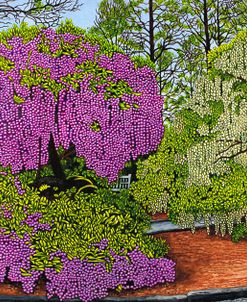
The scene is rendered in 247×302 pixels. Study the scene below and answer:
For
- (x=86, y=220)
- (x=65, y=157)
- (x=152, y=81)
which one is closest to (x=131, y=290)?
(x=86, y=220)

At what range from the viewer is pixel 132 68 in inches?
455

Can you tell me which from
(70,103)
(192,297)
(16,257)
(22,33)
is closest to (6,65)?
(22,33)

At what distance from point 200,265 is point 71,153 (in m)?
3.89

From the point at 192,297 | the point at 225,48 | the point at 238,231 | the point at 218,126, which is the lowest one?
the point at 192,297

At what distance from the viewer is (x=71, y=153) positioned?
474 inches

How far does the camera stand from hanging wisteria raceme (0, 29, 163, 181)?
10953 mm

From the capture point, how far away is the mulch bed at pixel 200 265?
1223 centimetres

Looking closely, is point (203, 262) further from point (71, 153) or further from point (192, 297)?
point (71, 153)

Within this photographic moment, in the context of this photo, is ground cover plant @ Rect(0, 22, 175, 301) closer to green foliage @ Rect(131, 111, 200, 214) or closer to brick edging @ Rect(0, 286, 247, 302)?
brick edging @ Rect(0, 286, 247, 302)

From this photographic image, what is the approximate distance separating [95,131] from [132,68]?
4.72 feet

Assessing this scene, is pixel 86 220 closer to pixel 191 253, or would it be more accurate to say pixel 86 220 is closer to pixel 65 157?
pixel 65 157

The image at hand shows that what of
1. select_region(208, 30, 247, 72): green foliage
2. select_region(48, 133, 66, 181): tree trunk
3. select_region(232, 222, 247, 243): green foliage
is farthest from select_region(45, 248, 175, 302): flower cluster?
select_region(208, 30, 247, 72): green foliage

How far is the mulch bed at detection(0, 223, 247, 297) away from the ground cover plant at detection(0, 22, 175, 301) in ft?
1.75

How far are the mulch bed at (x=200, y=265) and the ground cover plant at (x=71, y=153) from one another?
53cm
